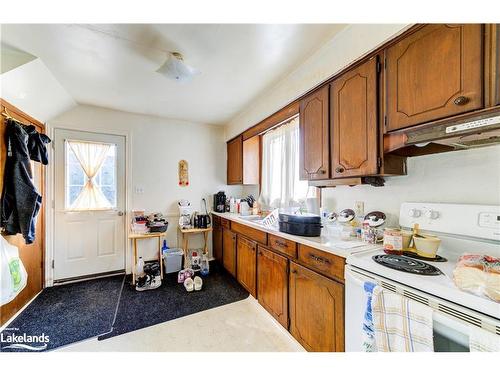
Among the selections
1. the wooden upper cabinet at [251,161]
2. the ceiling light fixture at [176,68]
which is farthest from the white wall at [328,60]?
the ceiling light fixture at [176,68]

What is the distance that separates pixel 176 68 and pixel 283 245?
1.71 m

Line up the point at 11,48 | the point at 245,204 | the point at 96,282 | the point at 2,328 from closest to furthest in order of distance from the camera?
the point at 11,48 → the point at 2,328 → the point at 96,282 → the point at 245,204

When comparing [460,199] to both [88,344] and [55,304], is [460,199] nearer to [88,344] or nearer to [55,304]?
[88,344]

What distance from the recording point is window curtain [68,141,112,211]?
2.59 m

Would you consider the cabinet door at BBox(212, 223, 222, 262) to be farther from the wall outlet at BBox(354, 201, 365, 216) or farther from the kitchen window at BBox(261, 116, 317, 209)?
the wall outlet at BBox(354, 201, 365, 216)

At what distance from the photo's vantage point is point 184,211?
3.07 meters

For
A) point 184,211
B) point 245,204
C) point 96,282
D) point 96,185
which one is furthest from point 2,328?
point 245,204

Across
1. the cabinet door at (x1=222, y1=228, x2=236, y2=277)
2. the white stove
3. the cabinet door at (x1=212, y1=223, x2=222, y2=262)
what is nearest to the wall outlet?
the white stove

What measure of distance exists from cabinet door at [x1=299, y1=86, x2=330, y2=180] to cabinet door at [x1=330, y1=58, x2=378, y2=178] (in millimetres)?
68

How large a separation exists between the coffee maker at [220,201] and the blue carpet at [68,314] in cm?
161

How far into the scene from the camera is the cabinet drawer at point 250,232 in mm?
1916

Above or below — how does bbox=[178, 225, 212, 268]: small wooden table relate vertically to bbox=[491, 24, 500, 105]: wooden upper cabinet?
below

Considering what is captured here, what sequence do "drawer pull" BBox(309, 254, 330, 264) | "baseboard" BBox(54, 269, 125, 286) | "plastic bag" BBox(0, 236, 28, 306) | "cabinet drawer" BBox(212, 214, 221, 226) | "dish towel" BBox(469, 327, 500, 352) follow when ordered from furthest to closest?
1. "cabinet drawer" BBox(212, 214, 221, 226)
2. "baseboard" BBox(54, 269, 125, 286)
3. "plastic bag" BBox(0, 236, 28, 306)
4. "drawer pull" BBox(309, 254, 330, 264)
5. "dish towel" BBox(469, 327, 500, 352)

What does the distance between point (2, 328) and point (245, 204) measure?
2.59 metres
